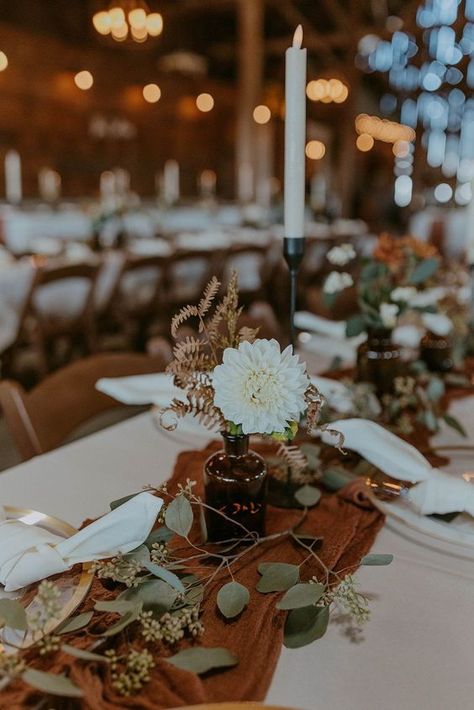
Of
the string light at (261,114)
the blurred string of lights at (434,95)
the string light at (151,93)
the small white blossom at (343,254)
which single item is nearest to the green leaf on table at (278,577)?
the small white blossom at (343,254)

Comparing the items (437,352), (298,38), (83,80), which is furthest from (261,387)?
(83,80)

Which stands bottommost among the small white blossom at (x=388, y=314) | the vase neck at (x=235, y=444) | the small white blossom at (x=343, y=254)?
the vase neck at (x=235, y=444)

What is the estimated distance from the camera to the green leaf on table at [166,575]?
0.70 m

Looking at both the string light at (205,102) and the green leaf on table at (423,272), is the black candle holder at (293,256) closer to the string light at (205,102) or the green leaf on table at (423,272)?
the green leaf on table at (423,272)

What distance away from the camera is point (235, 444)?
2.69 ft

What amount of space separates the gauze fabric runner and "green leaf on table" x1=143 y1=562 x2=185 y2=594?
4 cm

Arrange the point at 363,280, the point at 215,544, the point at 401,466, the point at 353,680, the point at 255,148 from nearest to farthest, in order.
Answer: the point at 353,680 < the point at 215,544 < the point at 401,466 < the point at 363,280 < the point at 255,148

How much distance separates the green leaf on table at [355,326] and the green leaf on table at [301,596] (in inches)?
26.1

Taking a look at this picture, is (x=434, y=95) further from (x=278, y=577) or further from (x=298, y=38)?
(x=278, y=577)

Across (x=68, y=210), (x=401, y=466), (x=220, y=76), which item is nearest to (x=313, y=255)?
(x=68, y=210)

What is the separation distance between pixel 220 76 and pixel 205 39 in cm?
62

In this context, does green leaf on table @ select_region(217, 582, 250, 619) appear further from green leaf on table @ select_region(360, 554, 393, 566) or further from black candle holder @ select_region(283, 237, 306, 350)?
black candle holder @ select_region(283, 237, 306, 350)

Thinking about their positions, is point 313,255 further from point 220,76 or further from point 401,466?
point 220,76

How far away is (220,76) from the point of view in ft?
38.4
